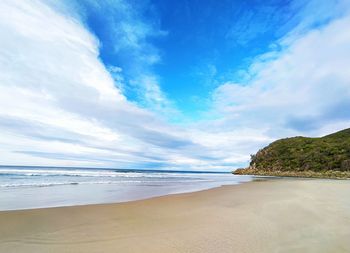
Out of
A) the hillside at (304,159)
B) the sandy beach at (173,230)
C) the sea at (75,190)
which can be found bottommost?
the sandy beach at (173,230)

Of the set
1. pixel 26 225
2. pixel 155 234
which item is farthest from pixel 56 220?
pixel 155 234

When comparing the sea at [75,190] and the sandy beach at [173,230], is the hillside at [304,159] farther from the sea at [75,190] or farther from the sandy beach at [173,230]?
the sandy beach at [173,230]

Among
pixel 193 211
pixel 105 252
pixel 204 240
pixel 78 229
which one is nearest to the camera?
pixel 105 252

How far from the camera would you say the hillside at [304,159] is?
163 feet

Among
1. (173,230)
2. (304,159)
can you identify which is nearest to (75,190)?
(173,230)

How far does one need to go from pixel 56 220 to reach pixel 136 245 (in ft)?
10.1

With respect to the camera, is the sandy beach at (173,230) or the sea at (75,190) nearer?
the sandy beach at (173,230)

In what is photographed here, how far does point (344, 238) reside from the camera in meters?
4.61

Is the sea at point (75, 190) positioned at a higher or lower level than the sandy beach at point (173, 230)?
higher

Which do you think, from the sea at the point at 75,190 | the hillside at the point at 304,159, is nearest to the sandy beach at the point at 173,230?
the sea at the point at 75,190

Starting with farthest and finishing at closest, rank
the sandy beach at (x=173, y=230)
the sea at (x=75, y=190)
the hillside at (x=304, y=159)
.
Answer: the hillside at (x=304, y=159) → the sea at (x=75, y=190) → the sandy beach at (x=173, y=230)

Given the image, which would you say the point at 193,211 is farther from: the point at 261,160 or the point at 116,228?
the point at 261,160

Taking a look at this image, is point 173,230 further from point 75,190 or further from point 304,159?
point 304,159

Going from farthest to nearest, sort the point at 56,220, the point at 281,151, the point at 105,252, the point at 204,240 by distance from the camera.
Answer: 1. the point at 281,151
2. the point at 56,220
3. the point at 204,240
4. the point at 105,252
